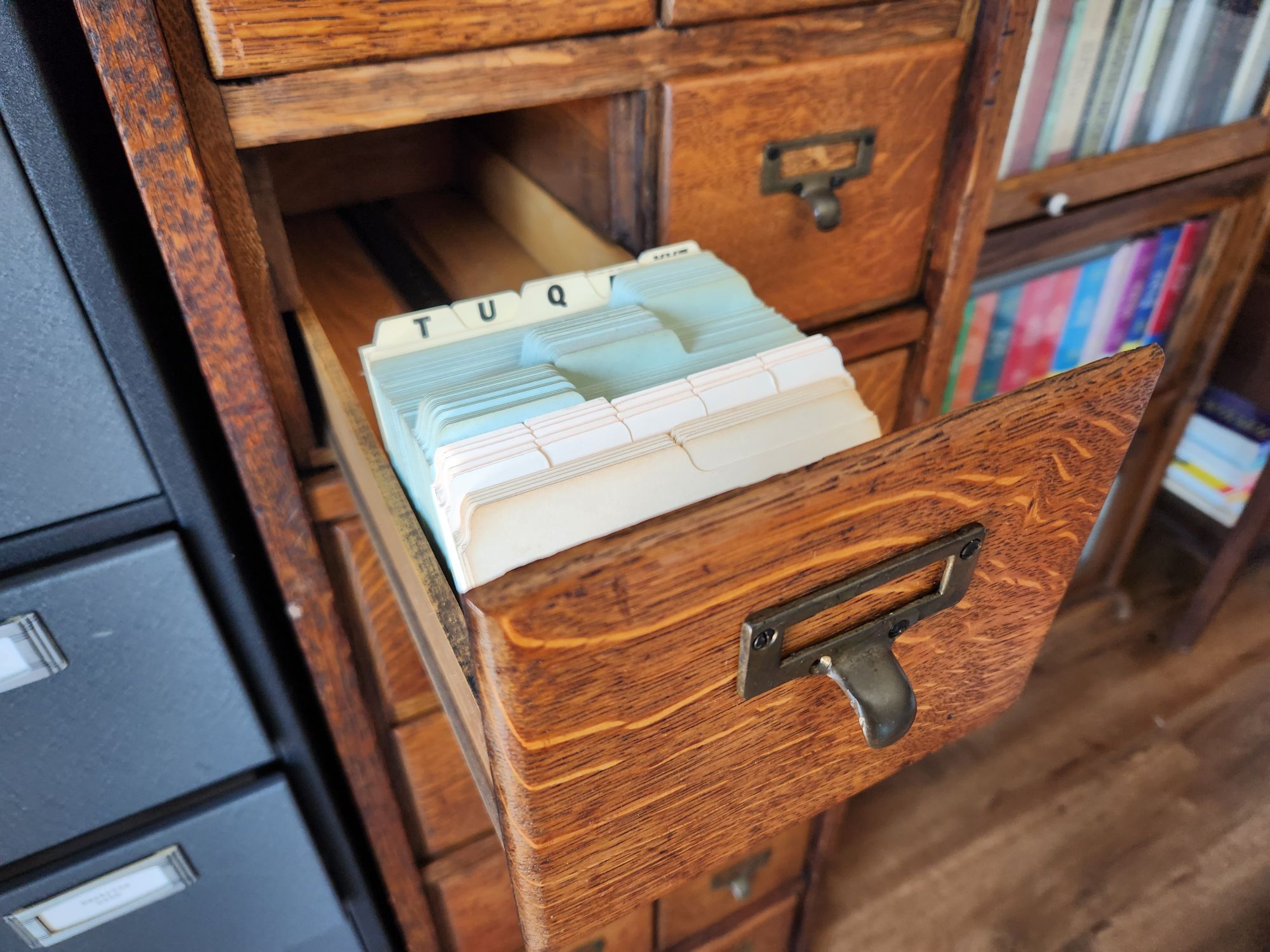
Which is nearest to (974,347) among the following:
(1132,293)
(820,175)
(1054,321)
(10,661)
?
(1054,321)

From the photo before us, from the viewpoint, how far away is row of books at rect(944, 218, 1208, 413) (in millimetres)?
991

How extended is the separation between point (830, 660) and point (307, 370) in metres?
0.41

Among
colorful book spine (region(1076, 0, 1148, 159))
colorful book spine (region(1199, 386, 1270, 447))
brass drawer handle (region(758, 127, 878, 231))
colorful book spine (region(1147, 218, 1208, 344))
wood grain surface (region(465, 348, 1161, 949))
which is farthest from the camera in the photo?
colorful book spine (region(1199, 386, 1270, 447))

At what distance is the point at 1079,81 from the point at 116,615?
92 cm

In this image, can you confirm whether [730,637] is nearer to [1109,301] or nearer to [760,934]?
[760,934]

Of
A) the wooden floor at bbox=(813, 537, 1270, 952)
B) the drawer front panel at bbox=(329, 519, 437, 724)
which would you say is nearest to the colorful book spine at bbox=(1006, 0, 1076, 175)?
the drawer front panel at bbox=(329, 519, 437, 724)

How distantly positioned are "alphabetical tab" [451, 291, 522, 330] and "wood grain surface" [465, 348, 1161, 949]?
0.75 feet

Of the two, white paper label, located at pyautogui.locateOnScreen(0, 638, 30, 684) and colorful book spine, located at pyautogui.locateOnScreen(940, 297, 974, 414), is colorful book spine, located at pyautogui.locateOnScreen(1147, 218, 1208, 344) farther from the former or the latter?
white paper label, located at pyautogui.locateOnScreen(0, 638, 30, 684)

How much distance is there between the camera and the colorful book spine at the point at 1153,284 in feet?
3.43

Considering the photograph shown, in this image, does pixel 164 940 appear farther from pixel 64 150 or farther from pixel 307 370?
pixel 64 150

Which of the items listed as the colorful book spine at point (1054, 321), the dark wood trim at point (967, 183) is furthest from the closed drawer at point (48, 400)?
the colorful book spine at point (1054, 321)

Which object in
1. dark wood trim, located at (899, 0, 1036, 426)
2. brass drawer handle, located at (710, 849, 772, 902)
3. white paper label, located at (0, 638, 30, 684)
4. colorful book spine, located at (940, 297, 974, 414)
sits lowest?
white paper label, located at (0, 638, 30, 684)

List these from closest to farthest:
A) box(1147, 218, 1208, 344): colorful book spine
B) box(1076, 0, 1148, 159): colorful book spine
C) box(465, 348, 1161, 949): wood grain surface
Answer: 1. box(465, 348, 1161, 949): wood grain surface
2. box(1076, 0, 1148, 159): colorful book spine
3. box(1147, 218, 1208, 344): colorful book spine

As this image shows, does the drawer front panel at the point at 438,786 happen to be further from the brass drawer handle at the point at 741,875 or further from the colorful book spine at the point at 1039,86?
the colorful book spine at the point at 1039,86
